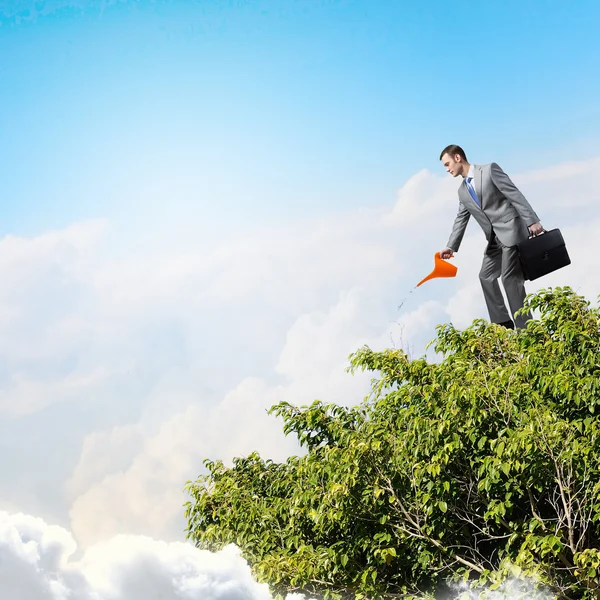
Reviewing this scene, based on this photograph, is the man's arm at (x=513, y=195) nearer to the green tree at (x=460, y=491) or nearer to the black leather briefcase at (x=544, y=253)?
the black leather briefcase at (x=544, y=253)

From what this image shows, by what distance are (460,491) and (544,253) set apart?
4.78 meters

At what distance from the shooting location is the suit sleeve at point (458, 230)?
12961 millimetres

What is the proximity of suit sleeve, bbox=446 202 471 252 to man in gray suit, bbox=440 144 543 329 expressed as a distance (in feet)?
0.31

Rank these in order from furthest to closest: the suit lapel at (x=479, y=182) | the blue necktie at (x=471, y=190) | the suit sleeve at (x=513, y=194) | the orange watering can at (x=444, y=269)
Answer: the orange watering can at (x=444, y=269) → the blue necktie at (x=471, y=190) → the suit lapel at (x=479, y=182) → the suit sleeve at (x=513, y=194)

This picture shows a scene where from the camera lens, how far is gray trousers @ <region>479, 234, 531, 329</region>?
482 inches

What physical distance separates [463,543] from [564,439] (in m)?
2.07

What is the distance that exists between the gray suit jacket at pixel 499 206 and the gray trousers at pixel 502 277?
19 cm

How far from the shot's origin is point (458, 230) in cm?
1302

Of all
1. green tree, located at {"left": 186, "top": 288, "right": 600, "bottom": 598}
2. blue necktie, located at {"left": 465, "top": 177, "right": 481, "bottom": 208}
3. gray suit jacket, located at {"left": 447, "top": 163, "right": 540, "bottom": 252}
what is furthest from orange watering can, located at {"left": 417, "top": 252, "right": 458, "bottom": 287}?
green tree, located at {"left": 186, "top": 288, "right": 600, "bottom": 598}

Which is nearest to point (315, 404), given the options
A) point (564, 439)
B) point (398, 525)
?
point (398, 525)

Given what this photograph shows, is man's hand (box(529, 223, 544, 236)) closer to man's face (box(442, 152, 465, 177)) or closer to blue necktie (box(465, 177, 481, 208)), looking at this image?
blue necktie (box(465, 177, 481, 208))

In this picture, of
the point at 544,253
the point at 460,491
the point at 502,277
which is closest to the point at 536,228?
the point at 544,253

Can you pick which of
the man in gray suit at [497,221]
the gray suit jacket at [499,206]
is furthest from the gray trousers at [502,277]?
the gray suit jacket at [499,206]

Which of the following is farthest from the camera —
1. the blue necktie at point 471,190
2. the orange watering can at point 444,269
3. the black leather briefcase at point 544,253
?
the orange watering can at point 444,269
